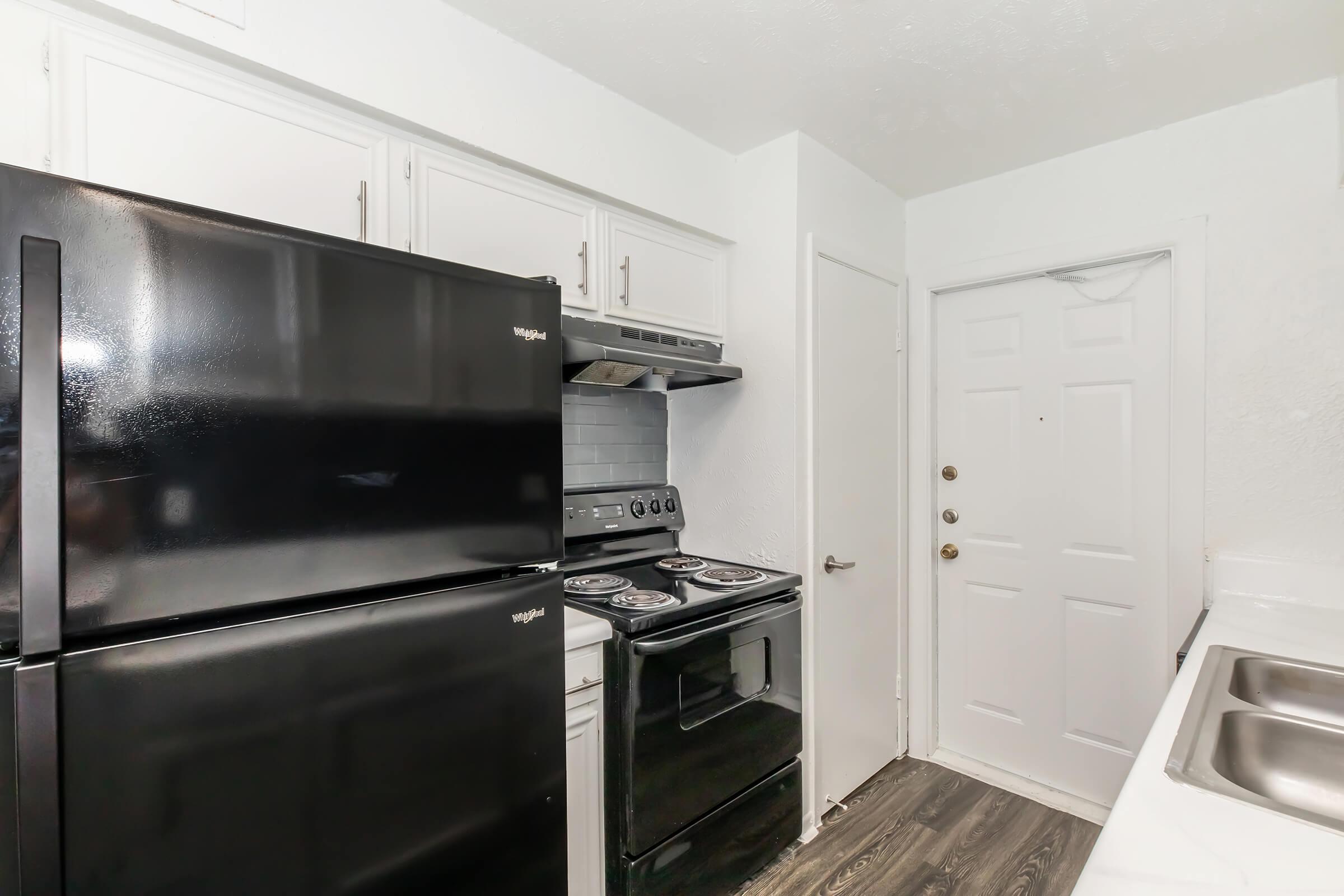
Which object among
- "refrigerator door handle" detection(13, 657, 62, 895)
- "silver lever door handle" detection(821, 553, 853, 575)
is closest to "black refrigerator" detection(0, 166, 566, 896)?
"refrigerator door handle" detection(13, 657, 62, 895)

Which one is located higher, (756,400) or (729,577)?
(756,400)

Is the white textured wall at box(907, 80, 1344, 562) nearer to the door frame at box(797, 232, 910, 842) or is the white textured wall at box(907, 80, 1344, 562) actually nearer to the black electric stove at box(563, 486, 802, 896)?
the door frame at box(797, 232, 910, 842)

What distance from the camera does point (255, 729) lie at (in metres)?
0.84

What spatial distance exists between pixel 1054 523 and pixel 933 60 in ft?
5.52

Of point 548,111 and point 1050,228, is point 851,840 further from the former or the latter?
point 548,111

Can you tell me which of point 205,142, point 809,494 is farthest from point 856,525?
point 205,142

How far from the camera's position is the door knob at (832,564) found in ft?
7.44

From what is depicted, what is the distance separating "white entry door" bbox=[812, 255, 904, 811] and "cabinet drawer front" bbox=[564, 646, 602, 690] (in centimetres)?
92

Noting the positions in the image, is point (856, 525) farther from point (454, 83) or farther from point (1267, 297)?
point (454, 83)

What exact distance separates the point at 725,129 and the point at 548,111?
0.68 meters

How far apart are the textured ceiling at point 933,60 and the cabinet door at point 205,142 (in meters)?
0.52

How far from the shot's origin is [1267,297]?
194 cm

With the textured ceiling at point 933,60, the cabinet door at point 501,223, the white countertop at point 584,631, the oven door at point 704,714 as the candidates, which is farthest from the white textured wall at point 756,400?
the white countertop at point 584,631

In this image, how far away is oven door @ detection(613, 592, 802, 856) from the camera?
156 cm
